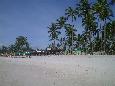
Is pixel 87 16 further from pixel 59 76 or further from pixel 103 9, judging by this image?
pixel 59 76

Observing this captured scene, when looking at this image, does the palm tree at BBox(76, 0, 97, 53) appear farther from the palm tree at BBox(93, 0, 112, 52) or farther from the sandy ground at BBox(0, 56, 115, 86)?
the sandy ground at BBox(0, 56, 115, 86)

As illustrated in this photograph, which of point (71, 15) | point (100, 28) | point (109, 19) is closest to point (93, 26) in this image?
point (100, 28)

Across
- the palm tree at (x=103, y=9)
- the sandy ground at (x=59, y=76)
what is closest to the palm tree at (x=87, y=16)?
the palm tree at (x=103, y=9)

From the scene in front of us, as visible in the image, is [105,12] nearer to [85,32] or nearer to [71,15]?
[85,32]

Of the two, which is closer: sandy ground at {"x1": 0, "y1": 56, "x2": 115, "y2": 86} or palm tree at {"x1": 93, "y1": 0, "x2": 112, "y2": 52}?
sandy ground at {"x1": 0, "y1": 56, "x2": 115, "y2": 86}

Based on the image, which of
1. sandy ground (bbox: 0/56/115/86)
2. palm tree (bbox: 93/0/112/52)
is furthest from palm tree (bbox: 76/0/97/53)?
sandy ground (bbox: 0/56/115/86)

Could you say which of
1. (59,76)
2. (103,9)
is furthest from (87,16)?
(59,76)

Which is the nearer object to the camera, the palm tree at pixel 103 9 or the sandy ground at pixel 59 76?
the sandy ground at pixel 59 76

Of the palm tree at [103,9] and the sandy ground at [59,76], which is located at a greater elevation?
the palm tree at [103,9]

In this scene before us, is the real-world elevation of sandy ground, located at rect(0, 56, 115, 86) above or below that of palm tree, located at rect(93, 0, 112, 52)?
below

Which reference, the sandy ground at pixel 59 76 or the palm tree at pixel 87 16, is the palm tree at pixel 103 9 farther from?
the sandy ground at pixel 59 76

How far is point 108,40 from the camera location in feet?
241

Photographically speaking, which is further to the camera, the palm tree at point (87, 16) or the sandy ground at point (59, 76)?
the palm tree at point (87, 16)

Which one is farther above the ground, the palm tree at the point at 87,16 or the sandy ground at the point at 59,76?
the palm tree at the point at 87,16
